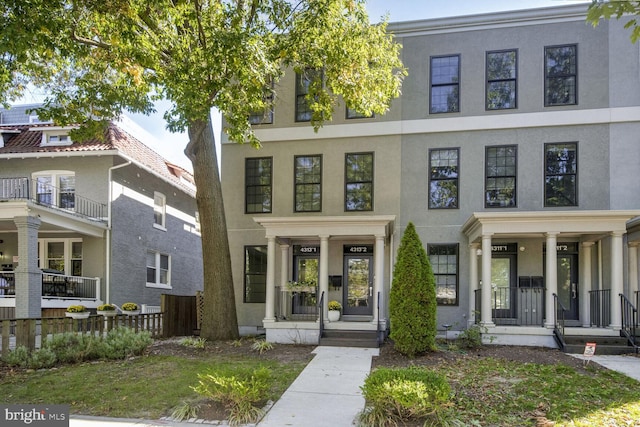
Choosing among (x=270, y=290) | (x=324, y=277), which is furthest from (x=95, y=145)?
(x=324, y=277)

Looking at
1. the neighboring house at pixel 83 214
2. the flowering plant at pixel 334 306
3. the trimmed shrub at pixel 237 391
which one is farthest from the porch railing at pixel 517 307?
the neighboring house at pixel 83 214

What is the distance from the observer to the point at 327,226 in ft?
40.8

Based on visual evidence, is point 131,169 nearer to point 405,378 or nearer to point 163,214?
point 163,214

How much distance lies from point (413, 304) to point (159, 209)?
14316 millimetres

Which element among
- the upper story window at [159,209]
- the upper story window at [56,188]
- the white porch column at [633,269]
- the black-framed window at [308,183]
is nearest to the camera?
the white porch column at [633,269]

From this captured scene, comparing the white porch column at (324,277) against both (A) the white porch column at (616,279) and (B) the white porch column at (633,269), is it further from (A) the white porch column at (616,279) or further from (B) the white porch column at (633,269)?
(B) the white porch column at (633,269)

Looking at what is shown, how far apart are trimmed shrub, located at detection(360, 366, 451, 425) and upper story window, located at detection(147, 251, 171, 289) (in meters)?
15.5

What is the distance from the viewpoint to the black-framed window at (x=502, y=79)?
13.4 metres

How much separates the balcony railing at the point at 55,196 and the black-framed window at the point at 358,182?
9.18 meters

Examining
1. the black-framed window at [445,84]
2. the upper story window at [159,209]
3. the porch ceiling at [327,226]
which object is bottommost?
the porch ceiling at [327,226]

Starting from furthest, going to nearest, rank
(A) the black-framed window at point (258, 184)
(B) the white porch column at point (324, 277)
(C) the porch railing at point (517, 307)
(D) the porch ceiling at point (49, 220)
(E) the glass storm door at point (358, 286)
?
(A) the black-framed window at point (258, 184), (E) the glass storm door at point (358, 286), (D) the porch ceiling at point (49, 220), (C) the porch railing at point (517, 307), (B) the white porch column at point (324, 277)

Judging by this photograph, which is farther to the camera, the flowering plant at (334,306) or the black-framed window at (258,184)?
the black-framed window at (258,184)

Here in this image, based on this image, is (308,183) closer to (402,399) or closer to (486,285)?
(486,285)

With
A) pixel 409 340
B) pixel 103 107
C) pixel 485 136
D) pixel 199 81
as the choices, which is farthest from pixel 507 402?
pixel 103 107
